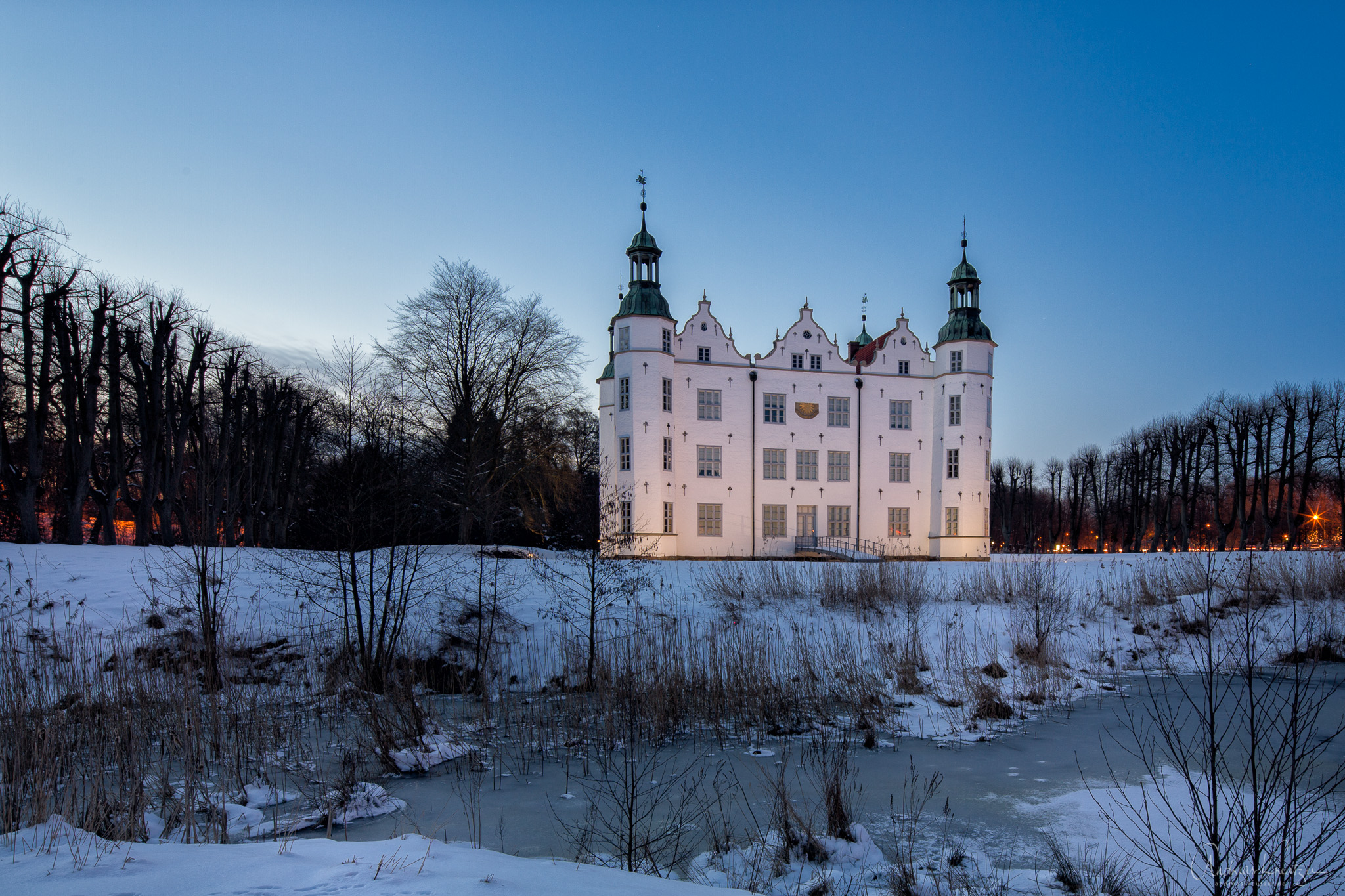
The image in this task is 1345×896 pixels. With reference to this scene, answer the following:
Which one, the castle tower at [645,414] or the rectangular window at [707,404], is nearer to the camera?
the castle tower at [645,414]

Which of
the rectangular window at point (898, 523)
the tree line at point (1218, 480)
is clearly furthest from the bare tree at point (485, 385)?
the tree line at point (1218, 480)

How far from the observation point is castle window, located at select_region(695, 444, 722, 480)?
111 feet

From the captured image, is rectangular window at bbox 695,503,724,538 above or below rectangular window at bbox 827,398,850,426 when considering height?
below

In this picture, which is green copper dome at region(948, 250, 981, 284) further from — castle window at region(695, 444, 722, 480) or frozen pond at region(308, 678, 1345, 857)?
frozen pond at region(308, 678, 1345, 857)

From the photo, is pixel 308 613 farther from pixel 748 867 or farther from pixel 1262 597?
pixel 1262 597

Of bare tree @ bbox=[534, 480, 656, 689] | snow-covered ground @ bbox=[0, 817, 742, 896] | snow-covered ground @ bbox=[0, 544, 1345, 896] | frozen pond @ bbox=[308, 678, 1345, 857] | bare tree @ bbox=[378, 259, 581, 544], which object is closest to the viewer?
snow-covered ground @ bbox=[0, 817, 742, 896]

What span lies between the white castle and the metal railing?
73mm

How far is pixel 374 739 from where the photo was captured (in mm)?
10391

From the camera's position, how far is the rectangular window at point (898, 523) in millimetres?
35156

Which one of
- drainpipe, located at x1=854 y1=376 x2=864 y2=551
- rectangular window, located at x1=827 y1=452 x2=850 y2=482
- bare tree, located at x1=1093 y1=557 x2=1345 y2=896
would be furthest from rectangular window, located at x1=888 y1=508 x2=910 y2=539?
bare tree, located at x1=1093 y1=557 x2=1345 y2=896

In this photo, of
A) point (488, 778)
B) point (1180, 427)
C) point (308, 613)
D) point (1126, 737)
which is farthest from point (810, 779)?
point (1180, 427)

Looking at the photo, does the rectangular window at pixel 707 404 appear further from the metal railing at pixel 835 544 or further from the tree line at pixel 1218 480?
the tree line at pixel 1218 480

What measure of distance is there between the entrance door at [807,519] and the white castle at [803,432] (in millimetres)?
65

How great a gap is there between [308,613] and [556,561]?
8.43 metres
